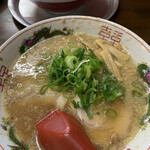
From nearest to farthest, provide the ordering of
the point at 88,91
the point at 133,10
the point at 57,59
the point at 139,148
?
the point at 139,148, the point at 88,91, the point at 57,59, the point at 133,10

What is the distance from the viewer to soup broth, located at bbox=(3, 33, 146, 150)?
4.38 feet

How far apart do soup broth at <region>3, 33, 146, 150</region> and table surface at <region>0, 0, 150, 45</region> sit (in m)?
0.49

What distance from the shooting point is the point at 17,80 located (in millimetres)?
1592

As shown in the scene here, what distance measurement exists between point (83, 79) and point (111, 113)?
0.33m

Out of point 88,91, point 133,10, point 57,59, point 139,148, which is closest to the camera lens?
point 139,148

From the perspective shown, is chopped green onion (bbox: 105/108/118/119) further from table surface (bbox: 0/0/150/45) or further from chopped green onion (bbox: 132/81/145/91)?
table surface (bbox: 0/0/150/45)

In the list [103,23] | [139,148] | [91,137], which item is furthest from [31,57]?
[139,148]

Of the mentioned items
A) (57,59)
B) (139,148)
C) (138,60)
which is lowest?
(139,148)

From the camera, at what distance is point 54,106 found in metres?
1.46

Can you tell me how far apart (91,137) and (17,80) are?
2.50 ft

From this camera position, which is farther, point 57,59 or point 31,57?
point 31,57

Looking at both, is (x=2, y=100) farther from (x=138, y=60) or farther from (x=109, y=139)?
(x=138, y=60)

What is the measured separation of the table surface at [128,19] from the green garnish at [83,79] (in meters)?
0.71

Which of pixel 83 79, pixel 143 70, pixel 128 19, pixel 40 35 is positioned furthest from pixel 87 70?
pixel 128 19
